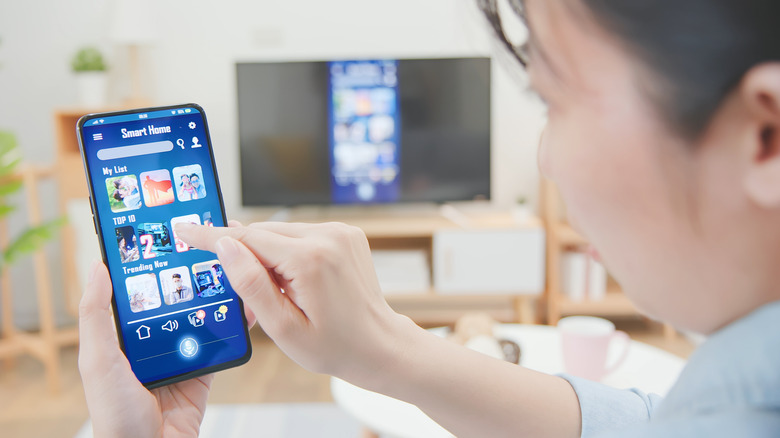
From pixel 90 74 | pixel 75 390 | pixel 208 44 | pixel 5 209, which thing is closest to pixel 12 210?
pixel 5 209

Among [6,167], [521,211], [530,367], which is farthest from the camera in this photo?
[521,211]

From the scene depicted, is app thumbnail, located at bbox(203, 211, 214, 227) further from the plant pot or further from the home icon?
the plant pot

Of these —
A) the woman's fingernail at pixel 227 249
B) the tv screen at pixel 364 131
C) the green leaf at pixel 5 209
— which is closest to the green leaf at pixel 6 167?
the green leaf at pixel 5 209

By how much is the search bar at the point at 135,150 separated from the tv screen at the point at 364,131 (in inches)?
87.6

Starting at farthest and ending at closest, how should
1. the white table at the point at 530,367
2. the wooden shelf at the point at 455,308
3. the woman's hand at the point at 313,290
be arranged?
the wooden shelf at the point at 455,308 < the white table at the point at 530,367 < the woman's hand at the point at 313,290

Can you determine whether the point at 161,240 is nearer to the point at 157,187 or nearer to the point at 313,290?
the point at 157,187

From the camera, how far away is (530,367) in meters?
1.29

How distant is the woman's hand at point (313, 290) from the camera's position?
1.69 feet

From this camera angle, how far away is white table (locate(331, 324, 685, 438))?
110 centimetres

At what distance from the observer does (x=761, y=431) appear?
29cm

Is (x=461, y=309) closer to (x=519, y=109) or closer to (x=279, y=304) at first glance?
(x=519, y=109)

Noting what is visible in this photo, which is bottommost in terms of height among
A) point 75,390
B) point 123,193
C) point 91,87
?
point 75,390

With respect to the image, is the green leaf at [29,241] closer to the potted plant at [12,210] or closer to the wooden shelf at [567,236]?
the potted plant at [12,210]

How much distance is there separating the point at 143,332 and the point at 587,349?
0.82 meters
